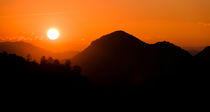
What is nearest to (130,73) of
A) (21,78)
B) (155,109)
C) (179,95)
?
(179,95)

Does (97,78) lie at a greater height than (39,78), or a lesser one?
greater

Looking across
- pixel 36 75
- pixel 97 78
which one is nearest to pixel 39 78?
pixel 36 75

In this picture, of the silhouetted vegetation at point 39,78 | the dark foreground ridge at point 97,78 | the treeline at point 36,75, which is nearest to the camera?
the silhouetted vegetation at point 39,78

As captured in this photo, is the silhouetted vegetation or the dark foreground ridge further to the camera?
the dark foreground ridge

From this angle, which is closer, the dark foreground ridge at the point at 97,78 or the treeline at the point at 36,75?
the treeline at the point at 36,75

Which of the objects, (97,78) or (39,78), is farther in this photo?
(97,78)

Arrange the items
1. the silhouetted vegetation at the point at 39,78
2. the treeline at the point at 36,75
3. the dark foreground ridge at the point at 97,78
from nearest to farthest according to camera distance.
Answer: the silhouetted vegetation at the point at 39,78, the treeline at the point at 36,75, the dark foreground ridge at the point at 97,78

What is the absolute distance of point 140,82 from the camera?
6821 inches

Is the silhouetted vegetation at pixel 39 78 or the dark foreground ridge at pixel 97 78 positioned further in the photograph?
the dark foreground ridge at pixel 97 78

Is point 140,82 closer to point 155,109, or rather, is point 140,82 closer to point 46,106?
point 155,109

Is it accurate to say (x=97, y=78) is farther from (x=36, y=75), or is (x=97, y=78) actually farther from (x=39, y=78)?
(x=39, y=78)

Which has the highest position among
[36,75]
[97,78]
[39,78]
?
[97,78]

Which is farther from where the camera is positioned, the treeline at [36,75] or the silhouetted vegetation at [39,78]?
the treeline at [36,75]

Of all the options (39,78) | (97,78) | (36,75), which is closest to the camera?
(39,78)
